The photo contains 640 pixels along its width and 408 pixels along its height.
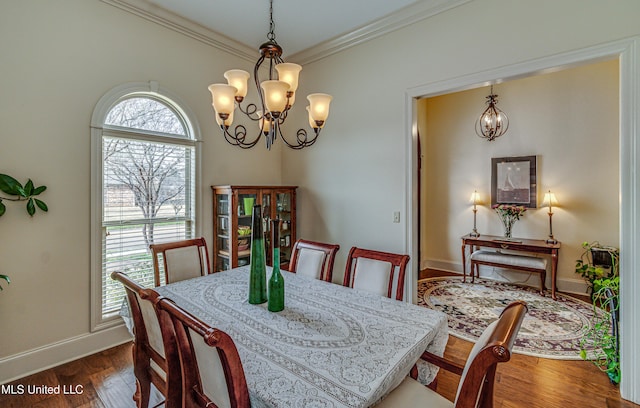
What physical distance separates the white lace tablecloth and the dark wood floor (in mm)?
877

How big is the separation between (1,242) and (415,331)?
9.76 feet

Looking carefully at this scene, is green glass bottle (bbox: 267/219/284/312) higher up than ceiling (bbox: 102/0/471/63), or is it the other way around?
ceiling (bbox: 102/0/471/63)

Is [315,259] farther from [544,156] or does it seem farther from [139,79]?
[544,156]

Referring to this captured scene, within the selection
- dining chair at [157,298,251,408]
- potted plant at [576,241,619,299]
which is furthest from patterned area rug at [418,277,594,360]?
dining chair at [157,298,251,408]

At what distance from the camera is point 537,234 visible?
169 inches

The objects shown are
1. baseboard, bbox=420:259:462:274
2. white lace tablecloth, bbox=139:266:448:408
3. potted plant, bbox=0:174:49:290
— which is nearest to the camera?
white lace tablecloth, bbox=139:266:448:408

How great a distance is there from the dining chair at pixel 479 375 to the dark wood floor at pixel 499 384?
0.98 metres

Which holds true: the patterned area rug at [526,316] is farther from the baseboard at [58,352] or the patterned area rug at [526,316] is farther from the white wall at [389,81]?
the baseboard at [58,352]

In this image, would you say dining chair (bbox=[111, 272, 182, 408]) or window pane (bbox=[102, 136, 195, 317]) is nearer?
dining chair (bbox=[111, 272, 182, 408])

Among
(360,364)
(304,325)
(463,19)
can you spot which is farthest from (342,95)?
(360,364)

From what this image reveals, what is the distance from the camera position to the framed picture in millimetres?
4293

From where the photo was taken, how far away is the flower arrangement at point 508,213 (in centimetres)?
427

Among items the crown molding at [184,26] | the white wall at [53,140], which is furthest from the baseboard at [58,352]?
the crown molding at [184,26]

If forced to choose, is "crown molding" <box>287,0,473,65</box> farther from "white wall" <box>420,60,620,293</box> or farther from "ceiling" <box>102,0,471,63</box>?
"white wall" <box>420,60,620,293</box>
